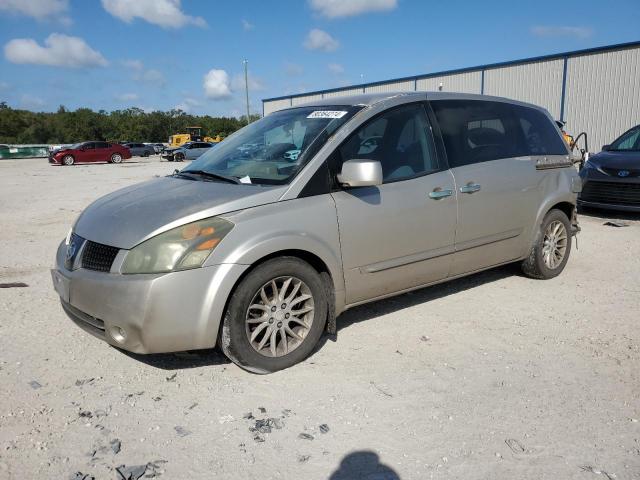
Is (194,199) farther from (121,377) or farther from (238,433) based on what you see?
(238,433)

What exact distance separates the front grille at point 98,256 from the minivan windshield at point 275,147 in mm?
1023

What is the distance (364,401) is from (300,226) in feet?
3.87

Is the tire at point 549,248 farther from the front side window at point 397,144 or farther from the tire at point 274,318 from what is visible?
the tire at point 274,318

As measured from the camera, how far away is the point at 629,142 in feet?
A: 32.2

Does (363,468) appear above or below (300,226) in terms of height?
below

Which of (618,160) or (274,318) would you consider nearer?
(274,318)

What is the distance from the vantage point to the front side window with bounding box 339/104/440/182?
3.89m

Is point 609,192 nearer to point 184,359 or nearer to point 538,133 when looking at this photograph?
point 538,133

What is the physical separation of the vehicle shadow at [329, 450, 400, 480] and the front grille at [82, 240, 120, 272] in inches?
71.4

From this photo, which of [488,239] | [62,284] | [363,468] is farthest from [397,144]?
[62,284]

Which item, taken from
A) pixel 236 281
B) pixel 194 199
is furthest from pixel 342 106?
pixel 236 281

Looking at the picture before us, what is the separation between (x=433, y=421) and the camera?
2891 mm

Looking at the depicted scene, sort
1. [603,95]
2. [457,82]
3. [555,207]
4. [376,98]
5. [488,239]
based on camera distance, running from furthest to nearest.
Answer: [457,82] → [603,95] → [555,207] → [488,239] → [376,98]

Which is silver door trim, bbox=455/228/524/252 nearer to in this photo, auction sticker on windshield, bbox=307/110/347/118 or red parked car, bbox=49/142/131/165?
auction sticker on windshield, bbox=307/110/347/118
